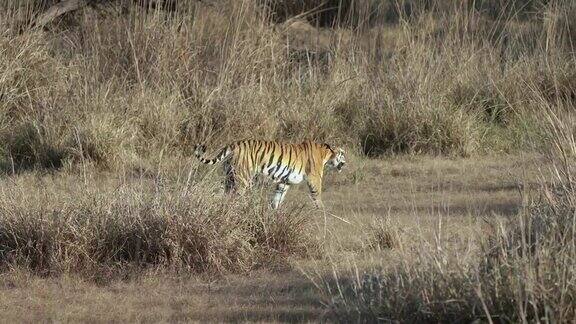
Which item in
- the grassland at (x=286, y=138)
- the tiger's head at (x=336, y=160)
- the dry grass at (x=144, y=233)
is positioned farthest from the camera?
the tiger's head at (x=336, y=160)

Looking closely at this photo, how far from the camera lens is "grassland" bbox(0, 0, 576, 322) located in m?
6.18

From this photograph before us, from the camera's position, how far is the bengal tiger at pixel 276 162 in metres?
10.4

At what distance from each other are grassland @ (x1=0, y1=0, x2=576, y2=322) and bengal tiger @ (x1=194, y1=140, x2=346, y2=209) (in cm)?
41

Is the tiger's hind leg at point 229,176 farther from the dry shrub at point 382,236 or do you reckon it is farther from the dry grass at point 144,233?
the dry shrub at point 382,236

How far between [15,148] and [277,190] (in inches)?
158

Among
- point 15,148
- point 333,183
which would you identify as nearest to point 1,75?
point 15,148

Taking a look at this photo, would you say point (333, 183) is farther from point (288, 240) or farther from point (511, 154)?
point (288, 240)

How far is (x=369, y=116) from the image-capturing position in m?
13.9

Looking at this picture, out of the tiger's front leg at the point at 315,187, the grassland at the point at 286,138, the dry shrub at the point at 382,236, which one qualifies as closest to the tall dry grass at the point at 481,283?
the grassland at the point at 286,138

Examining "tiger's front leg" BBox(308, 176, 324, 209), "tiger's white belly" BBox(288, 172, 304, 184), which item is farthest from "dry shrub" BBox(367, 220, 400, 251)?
"tiger's white belly" BBox(288, 172, 304, 184)

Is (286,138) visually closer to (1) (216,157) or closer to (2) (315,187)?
(2) (315,187)

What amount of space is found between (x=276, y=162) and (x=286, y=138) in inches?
107

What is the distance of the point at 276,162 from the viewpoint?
10.8 metres

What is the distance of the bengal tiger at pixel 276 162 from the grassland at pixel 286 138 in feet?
1.34
